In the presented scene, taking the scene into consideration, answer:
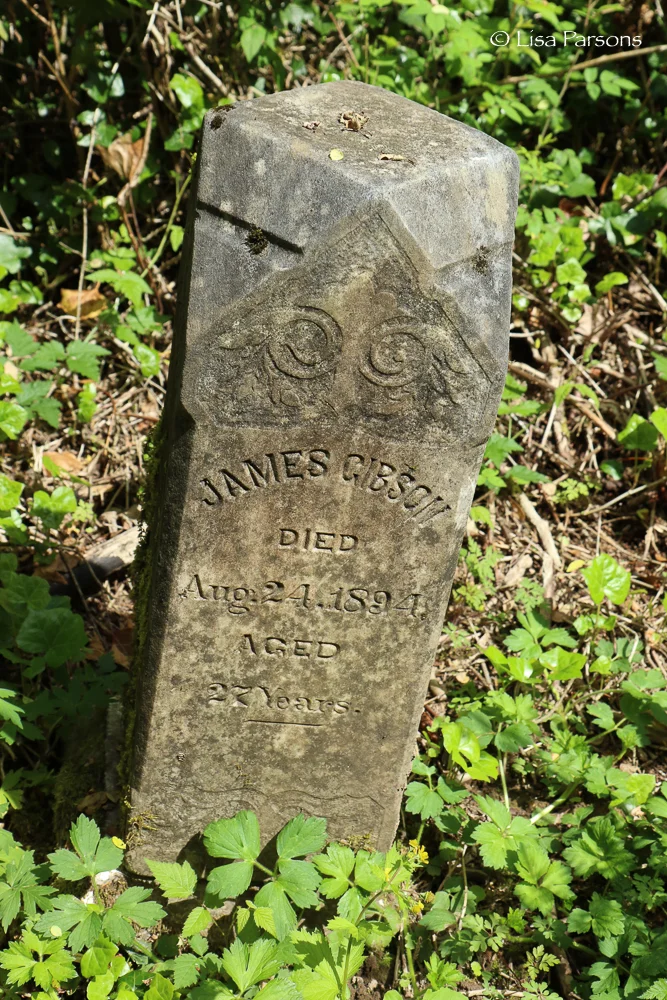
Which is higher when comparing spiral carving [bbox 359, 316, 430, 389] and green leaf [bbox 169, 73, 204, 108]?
green leaf [bbox 169, 73, 204, 108]

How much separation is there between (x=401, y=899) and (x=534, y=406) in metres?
2.17

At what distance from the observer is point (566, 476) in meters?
4.12

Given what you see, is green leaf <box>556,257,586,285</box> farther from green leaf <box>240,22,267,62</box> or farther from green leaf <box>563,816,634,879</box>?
green leaf <box>563,816,634,879</box>

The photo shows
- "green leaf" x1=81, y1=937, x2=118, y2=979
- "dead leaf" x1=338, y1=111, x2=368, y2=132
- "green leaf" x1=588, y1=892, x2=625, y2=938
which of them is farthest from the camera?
"green leaf" x1=588, y1=892, x2=625, y2=938

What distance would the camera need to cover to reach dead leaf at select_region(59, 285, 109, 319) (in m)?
4.29

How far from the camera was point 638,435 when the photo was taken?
13.0 ft

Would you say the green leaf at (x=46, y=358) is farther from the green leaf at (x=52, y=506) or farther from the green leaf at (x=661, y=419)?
the green leaf at (x=661, y=419)

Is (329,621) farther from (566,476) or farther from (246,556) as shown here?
(566,476)

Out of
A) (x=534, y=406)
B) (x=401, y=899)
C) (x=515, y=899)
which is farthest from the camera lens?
(x=534, y=406)

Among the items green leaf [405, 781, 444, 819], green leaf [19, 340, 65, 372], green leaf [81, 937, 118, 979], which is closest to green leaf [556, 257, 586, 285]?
green leaf [19, 340, 65, 372]

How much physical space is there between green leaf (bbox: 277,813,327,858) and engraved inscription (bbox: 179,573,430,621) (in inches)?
22.0

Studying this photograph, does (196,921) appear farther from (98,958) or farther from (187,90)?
(187,90)

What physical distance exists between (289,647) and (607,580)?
1.46 m

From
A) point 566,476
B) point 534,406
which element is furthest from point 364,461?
point 566,476
